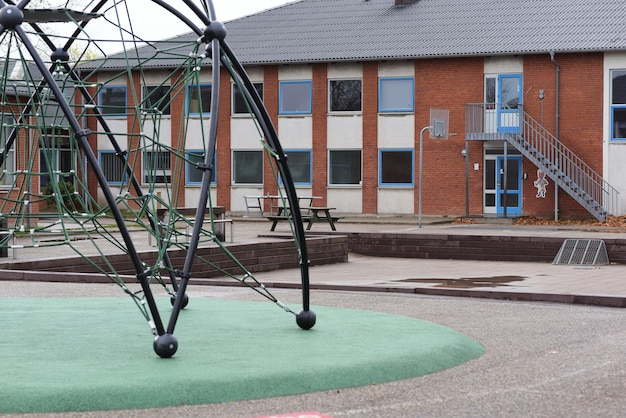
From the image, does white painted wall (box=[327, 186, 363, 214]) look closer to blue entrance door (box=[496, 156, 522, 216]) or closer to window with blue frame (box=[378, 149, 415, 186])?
window with blue frame (box=[378, 149, 415, 186])

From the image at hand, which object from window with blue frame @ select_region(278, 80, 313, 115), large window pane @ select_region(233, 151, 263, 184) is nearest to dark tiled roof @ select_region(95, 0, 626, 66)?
window with blue frame @ select_region(278, 80, 313, 115)

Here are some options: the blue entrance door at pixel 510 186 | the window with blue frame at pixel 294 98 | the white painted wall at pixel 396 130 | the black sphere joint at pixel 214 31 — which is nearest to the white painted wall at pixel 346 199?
the white painted wall at pixel 396 130

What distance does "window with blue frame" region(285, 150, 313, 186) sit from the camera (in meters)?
44.2

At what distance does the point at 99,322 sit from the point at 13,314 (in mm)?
1202

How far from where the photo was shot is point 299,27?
4666cm

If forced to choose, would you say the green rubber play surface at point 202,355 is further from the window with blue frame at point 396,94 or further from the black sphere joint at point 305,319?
the window with blue frame at point 396,94

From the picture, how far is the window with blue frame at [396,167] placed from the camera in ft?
139

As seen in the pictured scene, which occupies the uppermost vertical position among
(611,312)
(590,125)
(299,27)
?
(299,27)

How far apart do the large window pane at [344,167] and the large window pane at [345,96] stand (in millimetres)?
1736

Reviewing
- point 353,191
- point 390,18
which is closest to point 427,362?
point 353,191

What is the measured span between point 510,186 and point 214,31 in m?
31.6

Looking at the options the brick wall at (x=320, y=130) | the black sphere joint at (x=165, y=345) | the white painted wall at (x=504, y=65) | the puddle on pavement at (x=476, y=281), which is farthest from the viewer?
the brick wall at (x=320, y=130)

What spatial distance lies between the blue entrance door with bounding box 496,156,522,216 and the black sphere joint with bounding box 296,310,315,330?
3050 cm

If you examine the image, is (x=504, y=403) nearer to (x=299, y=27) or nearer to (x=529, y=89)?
(x=529, y=89)
